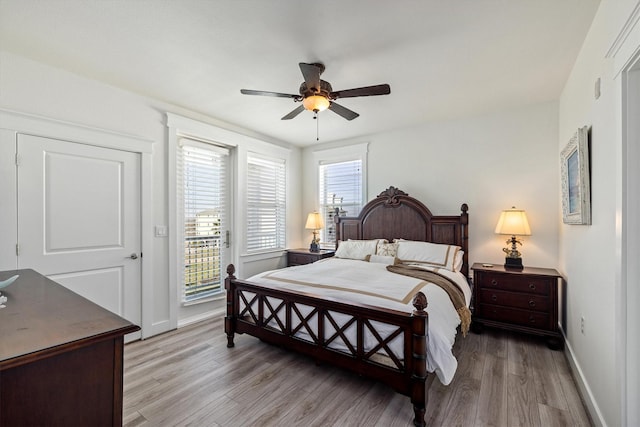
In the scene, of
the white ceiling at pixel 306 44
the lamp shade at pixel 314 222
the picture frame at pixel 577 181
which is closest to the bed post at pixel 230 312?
the white ceiling at pixel 306 44

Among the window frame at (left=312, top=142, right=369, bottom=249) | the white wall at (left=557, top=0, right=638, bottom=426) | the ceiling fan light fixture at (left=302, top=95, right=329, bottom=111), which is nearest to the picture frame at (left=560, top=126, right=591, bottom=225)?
the white wall at (left=557, top=0, right=638, bottom=426)

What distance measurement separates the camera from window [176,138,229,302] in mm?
3598

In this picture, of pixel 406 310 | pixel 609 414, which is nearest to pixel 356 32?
pixel 406 310

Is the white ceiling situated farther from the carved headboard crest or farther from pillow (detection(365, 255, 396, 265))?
pillow (detection(365, 255, 396, 265))

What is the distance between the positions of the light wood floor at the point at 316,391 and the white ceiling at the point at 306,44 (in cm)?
245

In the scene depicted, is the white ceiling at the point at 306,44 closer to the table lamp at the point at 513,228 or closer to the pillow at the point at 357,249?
the table lamp at the point at 513,228

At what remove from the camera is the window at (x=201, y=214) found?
3598 mm

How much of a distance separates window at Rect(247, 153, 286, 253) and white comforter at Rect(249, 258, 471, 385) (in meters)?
1.47

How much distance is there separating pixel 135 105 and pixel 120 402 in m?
3.02

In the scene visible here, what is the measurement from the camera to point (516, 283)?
304cm

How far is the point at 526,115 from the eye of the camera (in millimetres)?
3416

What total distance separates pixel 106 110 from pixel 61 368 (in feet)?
9.20

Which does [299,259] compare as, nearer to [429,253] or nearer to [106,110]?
[429,253]

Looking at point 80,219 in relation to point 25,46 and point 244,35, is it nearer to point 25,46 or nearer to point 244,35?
point 25,46
